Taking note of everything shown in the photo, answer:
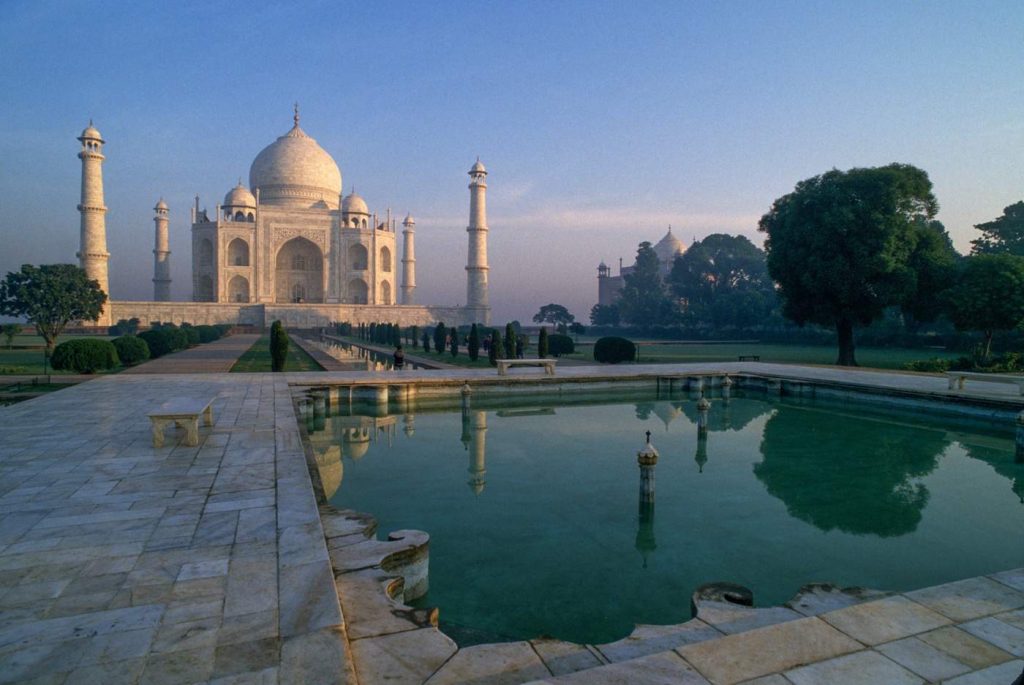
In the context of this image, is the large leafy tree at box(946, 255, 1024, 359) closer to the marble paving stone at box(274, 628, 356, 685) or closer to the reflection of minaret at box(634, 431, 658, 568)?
the reflection of minaret at box(634, 431, 658, 568)

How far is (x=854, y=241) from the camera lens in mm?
17172

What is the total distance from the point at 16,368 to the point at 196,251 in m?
35.1

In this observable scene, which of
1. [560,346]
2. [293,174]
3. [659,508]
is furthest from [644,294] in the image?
[659,508]

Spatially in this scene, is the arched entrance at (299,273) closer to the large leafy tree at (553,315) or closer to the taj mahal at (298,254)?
the taj mahal at (298,254)

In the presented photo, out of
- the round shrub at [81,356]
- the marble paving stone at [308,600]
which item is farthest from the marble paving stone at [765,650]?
the round shrub at [81,356]

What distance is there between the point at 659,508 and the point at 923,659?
318 centimetres

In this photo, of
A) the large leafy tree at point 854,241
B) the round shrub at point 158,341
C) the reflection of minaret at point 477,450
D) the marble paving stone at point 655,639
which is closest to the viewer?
the marble paving stone at point 655,639

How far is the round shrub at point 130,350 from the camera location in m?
16.0

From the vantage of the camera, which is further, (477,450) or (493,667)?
(477,450)

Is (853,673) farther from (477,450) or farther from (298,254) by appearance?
(298,254)

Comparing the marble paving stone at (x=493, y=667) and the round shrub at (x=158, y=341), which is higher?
the round shrub at (x=158, y=341)

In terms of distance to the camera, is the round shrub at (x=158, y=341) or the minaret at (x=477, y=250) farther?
the minaret at (x=477, y=250)

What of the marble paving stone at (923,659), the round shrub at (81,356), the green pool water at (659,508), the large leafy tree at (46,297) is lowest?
the green pool water at (659,508)

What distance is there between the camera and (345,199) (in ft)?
167
